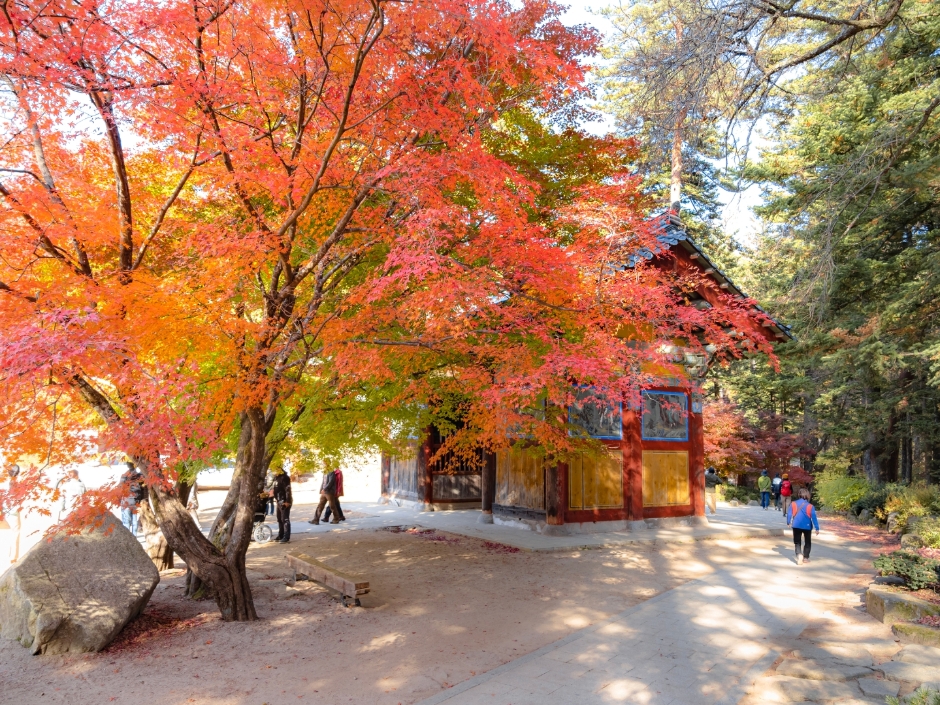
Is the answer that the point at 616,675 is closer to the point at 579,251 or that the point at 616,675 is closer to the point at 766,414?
the point at 579,251

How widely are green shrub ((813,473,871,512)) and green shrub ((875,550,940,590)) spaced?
13.7m

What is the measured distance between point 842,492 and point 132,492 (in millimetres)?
22937

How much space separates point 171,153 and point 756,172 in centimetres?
1613

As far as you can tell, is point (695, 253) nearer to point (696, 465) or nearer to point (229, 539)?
point (696, 465)

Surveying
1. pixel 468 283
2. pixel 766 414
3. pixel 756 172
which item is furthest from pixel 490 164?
pixel 766 414

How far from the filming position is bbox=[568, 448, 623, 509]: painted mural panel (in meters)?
15.0

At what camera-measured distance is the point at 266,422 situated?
7723 mm

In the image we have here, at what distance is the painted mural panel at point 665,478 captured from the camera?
16266mm

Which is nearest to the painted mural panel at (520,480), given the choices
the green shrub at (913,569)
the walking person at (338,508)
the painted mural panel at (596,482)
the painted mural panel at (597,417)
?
the painted mural panel at (596,482)

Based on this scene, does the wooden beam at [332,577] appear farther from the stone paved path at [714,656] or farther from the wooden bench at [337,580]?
the stone paved path at [714,656]

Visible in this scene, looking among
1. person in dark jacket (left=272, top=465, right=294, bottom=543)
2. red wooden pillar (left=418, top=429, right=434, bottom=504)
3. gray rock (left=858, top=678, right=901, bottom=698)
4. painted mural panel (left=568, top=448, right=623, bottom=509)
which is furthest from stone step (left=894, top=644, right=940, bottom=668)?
red wooden pillar (left=418, top=429, right=434, bottom=504)

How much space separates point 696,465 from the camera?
56.1 ft

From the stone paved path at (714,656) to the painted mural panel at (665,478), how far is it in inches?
247

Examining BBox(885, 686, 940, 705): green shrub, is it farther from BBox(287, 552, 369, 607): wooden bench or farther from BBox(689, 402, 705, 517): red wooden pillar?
BBox(689, 402, 705, 517): red wooden pillar
